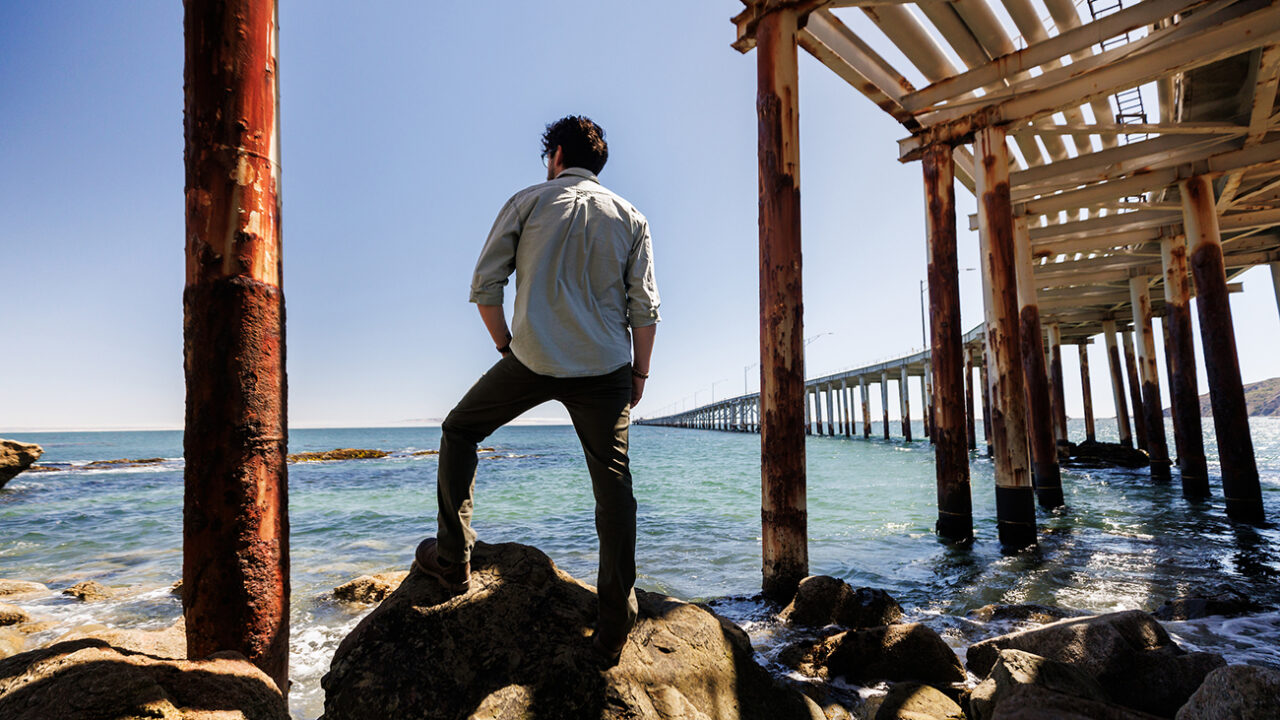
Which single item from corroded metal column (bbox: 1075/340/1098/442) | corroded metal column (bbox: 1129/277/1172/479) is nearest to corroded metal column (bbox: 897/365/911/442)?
corroded metal column (bbox: 1075/340/1098/442)

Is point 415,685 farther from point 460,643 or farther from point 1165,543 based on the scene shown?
point 1165,543

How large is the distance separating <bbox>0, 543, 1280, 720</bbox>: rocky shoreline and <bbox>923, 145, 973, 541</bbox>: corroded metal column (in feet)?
12.0

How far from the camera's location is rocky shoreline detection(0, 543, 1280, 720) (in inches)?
64.1

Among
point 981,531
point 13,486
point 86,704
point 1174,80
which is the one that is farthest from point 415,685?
point 13,486

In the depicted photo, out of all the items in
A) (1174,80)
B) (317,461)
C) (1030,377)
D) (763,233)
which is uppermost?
(1174,80)

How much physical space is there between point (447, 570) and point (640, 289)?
1319 millimetres

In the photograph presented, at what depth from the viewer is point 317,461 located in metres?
31.2

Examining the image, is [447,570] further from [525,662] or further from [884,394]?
[884,394]

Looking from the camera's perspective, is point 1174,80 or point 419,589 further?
point 1174,80

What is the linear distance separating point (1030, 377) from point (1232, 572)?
4.06 m

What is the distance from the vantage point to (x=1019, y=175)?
915cm

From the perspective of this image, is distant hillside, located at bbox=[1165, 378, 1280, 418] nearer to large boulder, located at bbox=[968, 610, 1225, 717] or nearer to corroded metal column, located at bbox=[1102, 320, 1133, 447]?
corroded metal column, located at bbox=[1102, 320, 1133, 447]

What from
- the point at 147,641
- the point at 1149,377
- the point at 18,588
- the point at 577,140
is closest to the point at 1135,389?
the point at 1149,377

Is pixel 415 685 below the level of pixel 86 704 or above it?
below
